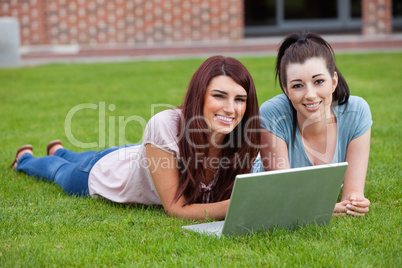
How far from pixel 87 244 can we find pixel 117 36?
1176 cm

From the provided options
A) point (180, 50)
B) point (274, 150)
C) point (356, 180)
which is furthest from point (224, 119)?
point (180, 50)

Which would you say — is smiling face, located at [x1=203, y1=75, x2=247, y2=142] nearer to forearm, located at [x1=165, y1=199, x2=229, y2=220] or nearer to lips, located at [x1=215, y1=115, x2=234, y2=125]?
lips, located at [x1=215, y1=115, x2=234, y2=125]

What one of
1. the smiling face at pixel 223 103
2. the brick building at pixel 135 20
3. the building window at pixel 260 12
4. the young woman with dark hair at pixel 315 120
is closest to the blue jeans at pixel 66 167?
the smiling face at pixel 223 103

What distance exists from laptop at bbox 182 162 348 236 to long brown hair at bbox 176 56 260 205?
12.0 inches

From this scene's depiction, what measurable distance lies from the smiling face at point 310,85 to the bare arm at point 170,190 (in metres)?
0.71

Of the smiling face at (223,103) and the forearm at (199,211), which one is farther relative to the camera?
the forearm at (199,211)

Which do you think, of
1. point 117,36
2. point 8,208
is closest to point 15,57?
point 117,36

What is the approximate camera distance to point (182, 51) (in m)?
13.2

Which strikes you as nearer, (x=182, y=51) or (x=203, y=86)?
(x=203, y=86)

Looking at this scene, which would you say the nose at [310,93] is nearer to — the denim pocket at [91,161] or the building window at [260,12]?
the denim pocket at [91,161]

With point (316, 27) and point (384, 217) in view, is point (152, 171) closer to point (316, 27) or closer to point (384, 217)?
point (384, 217)

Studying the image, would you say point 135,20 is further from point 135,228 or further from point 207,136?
point 135,228

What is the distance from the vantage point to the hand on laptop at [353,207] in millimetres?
3279

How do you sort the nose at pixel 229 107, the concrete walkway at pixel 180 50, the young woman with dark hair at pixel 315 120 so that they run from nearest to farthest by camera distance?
the nose at pixel 229 107
the young woman with dark hair at pixel 315 120
the concrete walkway at pixel 180 50
